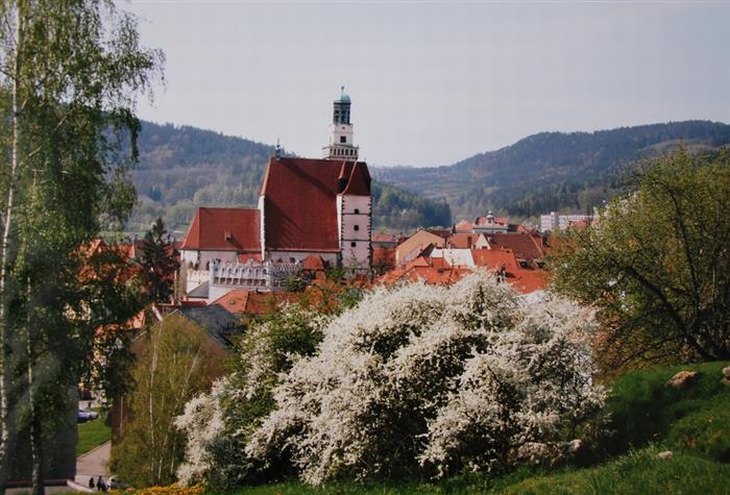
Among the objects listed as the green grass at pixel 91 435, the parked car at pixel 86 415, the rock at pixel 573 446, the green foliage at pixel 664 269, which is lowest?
the parked car at pixel 86 415

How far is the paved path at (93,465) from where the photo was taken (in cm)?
3331

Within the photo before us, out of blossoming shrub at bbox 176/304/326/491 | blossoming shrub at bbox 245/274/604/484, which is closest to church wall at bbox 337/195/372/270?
blossoming shrub at bbox 176/304/326/491

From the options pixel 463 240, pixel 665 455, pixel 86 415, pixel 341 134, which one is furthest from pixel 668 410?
pixel 463 240

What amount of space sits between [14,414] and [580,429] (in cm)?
930

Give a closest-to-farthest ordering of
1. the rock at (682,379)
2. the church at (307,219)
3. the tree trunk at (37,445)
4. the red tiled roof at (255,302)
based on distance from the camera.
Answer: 1. the rock at (682,379)
2. the tree trunk at (37,445)
3. the red tiled roof at (255,302)
4. the church at (307,219)

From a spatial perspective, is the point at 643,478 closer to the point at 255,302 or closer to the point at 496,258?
the point at 255,302

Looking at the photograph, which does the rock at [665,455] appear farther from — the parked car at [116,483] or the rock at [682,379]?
the parked car at [116,483]

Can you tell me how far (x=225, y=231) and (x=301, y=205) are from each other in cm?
696

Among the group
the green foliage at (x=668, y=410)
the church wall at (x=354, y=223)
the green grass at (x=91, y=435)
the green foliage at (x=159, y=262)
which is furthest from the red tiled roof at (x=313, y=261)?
the green foliage at (x=668, y=410)

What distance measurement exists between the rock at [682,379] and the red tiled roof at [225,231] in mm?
59417

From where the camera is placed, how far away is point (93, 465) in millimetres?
37156

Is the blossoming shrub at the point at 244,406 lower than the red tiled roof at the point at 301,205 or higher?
lower

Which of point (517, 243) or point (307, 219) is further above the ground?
point (307, 219)

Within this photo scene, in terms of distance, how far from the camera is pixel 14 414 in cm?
1549
